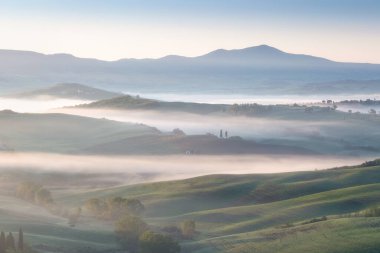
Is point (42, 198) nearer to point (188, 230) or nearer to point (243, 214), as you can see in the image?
point (243, 214)

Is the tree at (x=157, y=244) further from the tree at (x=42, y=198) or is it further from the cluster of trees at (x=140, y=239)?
the tree at (x=42, y=198)

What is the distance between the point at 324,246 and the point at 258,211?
3689 cm

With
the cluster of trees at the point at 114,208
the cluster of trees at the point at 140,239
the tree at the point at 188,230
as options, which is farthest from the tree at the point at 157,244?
the cluster of trees at the point at 114,208

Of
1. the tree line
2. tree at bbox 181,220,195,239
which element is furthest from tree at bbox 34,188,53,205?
tree at bbox 181,220,195,239

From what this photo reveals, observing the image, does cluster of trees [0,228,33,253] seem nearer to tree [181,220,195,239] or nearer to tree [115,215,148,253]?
tree [115,215,148,253]

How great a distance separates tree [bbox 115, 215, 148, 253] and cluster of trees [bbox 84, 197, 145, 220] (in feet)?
59.9

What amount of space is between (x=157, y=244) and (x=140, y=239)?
3478mm

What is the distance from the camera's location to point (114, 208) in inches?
4154

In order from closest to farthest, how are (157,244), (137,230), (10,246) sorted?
(10,246) < (157,244) < (137,230)

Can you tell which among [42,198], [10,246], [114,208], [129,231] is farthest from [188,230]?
[42,198]

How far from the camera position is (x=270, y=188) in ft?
436

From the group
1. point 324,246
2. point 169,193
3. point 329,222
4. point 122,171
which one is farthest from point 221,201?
point 122,171

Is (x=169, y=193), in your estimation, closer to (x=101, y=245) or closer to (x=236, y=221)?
(x=236, y=221)

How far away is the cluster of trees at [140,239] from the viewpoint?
75312mm
